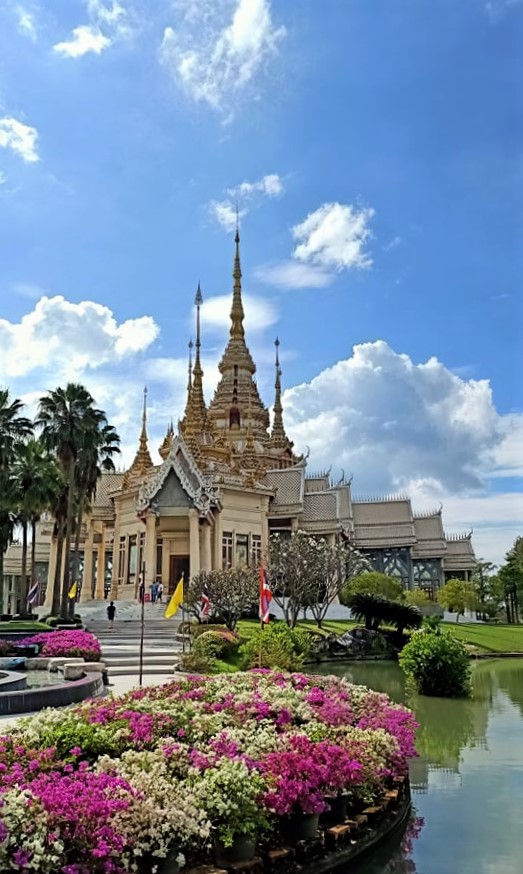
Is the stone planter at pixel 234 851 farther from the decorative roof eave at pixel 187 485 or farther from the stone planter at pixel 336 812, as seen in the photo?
the decorative roof eave at pixel 187 485

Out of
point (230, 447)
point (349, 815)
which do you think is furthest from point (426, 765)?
point (230, 447)

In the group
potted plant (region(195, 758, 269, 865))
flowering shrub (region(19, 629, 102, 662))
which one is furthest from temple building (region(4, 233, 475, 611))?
potted plant (region(195, 758, 269, 865))

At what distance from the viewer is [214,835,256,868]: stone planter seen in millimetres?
5777

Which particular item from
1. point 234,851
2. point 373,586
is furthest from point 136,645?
point 234,851

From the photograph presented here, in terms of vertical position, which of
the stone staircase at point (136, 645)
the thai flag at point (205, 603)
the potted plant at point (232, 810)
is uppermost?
the thai flag at point (205, 603)

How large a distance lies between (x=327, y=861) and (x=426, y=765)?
16.8ft

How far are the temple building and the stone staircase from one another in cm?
336

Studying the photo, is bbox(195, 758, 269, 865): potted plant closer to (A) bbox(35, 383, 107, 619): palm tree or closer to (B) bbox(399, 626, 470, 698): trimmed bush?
(B) bbox(399, 626, 470, 698): trimmed bush

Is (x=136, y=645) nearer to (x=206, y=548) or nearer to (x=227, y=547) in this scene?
(x=206, y=548)

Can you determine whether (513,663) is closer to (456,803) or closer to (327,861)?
(456,803)

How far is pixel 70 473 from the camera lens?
114 feet

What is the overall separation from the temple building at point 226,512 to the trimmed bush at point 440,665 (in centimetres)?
1863

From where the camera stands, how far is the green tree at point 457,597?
5400cm

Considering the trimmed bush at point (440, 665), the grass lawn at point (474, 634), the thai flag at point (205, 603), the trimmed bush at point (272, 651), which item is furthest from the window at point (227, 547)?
the trimmed bush at point (440, 665)
